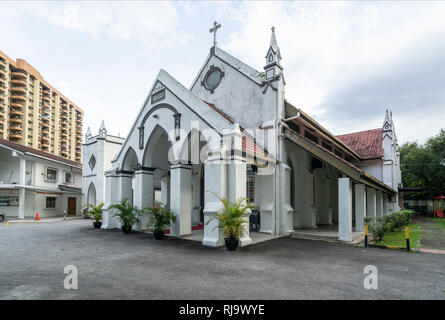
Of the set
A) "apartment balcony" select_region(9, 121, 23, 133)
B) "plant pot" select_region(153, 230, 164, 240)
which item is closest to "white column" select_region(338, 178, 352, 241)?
"plant pot" select_region(153, 230, 164, 240)

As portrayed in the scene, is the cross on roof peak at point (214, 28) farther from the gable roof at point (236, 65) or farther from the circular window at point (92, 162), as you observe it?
the circular window at point (92, 162)

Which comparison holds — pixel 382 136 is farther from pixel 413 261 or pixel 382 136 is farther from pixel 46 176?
pixel 46 176

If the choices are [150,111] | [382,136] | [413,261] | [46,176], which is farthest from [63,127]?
[413,261]

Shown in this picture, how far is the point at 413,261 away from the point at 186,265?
689 cm

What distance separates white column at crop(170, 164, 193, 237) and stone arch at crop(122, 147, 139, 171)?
4.91 metres

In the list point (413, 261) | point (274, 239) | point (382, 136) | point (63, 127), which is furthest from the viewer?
point (63, 127)

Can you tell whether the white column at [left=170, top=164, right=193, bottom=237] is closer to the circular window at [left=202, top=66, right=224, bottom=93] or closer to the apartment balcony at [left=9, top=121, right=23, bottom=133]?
the circular window at [left=202, top=66, right=224, bottom=93]

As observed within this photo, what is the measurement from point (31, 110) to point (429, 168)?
71.8 m

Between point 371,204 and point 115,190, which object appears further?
point 115,190

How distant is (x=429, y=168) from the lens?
30891mm

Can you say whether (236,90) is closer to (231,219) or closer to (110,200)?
(231,219)

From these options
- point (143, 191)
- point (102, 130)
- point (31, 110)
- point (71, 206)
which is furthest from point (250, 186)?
point (31, 110)

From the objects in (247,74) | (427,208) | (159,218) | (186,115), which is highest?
(247,74)

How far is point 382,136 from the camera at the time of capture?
22.2 meters
